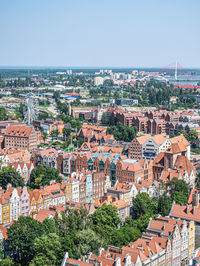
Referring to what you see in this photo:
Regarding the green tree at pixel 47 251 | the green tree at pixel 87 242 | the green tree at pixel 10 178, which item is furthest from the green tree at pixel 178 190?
the green tree at pixel 10 178

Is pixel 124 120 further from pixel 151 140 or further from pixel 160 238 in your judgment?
pixel 160 238

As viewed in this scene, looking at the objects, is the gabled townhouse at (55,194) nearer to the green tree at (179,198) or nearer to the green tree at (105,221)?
the green tree at (105,221)

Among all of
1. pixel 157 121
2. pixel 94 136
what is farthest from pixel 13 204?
pixel 157 121

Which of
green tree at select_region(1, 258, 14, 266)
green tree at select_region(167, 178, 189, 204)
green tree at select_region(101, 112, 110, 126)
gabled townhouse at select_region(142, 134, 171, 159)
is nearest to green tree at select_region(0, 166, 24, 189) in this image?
green tree at select_region(167, 178, 189, 204)

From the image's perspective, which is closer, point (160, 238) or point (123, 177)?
point (160, 238)

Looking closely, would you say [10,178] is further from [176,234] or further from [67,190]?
[176,234]

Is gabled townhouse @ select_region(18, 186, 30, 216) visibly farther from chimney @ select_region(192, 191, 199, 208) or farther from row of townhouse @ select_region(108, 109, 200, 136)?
row of townhouse @ select_region(108, 109, 200, 136)

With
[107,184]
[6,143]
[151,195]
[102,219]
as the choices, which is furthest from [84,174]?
[6,143]
